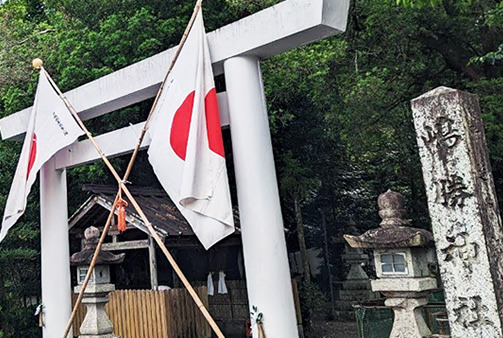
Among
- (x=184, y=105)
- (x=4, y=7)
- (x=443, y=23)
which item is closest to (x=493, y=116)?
(x=443, y=23)

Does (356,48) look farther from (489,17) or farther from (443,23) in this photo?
(489,17)

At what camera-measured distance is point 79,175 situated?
11.3 metres

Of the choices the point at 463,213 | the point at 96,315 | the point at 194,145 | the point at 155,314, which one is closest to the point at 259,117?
the point at 194,145

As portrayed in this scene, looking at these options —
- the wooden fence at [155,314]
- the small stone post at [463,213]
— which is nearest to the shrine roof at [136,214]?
the wooden fence at [155,314]

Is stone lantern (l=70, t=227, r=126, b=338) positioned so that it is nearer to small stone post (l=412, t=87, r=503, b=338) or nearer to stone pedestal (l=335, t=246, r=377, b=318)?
small stone post (l=412, t=87, r=503, b=338)

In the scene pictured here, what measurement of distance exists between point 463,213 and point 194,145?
245cm

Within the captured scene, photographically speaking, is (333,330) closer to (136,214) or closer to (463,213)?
(136,214)

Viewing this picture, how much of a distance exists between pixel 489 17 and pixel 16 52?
9531mm

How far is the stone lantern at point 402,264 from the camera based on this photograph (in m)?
4.29

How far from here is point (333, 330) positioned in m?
11.5

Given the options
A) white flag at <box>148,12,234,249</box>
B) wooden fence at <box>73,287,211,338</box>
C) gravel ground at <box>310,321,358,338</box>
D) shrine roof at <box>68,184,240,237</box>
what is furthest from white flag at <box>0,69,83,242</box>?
gravel ground at <box>310,321,358,338</box>

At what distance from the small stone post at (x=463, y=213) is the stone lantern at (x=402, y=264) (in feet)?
1.41

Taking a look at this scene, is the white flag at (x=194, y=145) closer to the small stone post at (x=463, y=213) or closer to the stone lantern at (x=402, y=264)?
the stone lantern at (x=402, y=264)

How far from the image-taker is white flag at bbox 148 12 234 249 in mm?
4590
